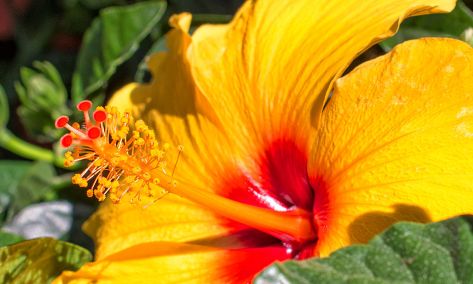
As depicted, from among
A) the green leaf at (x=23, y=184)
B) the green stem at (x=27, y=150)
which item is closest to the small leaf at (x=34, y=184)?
the green leaf at (x=23, y=184)

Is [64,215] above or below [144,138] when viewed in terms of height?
below

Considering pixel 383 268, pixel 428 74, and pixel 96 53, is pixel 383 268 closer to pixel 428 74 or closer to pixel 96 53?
pixel 428 74

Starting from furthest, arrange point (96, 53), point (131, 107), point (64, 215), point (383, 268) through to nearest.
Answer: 1. point (96, 53)
2. point (64, 215)
3. point (131, 107)
4. point (383, 268)

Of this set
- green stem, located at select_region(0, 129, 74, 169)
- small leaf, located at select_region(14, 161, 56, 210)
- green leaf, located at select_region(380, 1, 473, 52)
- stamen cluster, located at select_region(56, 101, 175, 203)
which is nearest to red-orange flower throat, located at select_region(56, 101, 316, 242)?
stamen cluster, located at select_region(56, 101, 175, 203)

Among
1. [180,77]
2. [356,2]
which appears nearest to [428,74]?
[356,2]

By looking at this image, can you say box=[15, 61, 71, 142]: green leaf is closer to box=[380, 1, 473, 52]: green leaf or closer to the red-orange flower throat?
the red-orange flower throat

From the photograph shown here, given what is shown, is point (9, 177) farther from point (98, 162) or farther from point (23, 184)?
point (98, 162)

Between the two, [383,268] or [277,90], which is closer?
[383,268]

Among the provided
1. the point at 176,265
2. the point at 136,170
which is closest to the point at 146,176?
the point at 136,170
